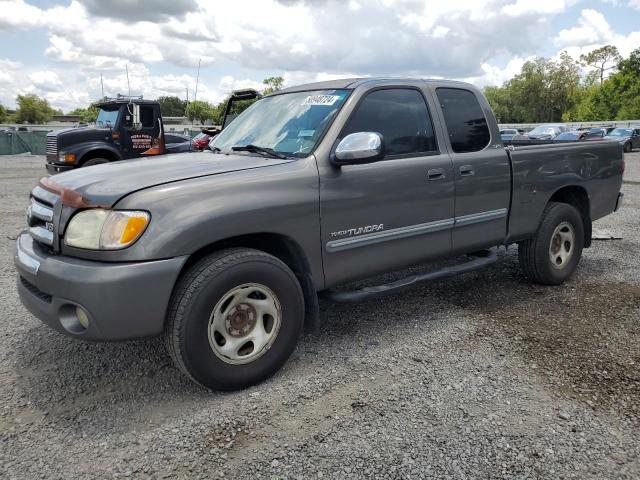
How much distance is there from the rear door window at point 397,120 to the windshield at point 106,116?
10.1 meters

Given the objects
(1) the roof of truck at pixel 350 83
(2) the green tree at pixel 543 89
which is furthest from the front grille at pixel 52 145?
(2) the green tree at pixel 543 89

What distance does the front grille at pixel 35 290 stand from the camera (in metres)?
2.75

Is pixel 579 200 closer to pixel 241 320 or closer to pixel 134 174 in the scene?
pixel 241 320

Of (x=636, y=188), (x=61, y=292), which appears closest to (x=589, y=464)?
(x=61, y=292)

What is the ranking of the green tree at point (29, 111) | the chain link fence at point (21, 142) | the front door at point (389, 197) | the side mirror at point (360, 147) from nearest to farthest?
the side mirror at point (360, 147)
the front door at point (389, 197)
the chain link fence at point (21, 142)
the green tree at point (29, 111)

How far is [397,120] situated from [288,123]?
79 cm

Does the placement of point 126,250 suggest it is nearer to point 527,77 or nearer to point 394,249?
point 394,249

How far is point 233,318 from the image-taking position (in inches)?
115

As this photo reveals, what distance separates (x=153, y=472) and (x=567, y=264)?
4134 millimetres

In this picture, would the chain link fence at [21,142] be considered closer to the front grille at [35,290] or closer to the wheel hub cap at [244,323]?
the front grille at [35,290]

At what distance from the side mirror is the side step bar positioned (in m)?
0.91

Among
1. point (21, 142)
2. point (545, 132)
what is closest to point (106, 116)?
point (21, 142)

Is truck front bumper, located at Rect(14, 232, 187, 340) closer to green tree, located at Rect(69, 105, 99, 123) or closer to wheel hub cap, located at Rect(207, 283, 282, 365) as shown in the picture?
wheel hub cap, located at Rect(207, 283, 282, 365)

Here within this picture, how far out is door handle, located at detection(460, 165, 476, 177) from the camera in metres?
3.92
